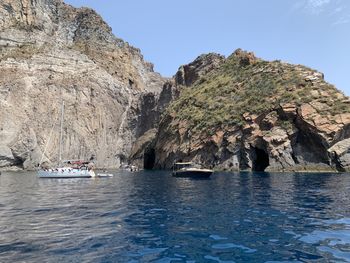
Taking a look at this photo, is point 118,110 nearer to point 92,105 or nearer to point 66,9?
point 92,105

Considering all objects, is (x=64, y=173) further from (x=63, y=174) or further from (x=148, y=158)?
(x=148, y=158)

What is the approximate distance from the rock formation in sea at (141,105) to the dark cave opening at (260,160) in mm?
259

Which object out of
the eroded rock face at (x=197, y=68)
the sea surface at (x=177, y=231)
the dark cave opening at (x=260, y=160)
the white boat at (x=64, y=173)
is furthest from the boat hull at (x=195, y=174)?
the eroded rock face at (x=197, y=68)

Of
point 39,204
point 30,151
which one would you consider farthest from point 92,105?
point 39,204

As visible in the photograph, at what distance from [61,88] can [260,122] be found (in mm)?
82012

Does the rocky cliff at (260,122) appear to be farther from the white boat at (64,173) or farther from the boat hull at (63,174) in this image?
the boat hull at (63,174)

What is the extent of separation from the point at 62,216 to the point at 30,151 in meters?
104

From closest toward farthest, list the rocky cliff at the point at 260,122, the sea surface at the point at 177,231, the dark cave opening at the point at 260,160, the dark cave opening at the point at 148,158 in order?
the sea surface at the point at 177,231
the rocky cliff at the point at 260,122
the dark cave opening at the point at 260,160
the dark cave opening at the point at 148,158

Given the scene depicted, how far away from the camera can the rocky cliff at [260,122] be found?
81.4 meters

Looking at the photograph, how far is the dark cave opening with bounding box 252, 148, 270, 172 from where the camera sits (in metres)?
91.1

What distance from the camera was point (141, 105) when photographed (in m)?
157

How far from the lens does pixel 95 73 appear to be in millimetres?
153125

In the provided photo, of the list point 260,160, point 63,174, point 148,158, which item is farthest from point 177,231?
point 148,158

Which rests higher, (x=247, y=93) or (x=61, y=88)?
(x=61, y=88)
